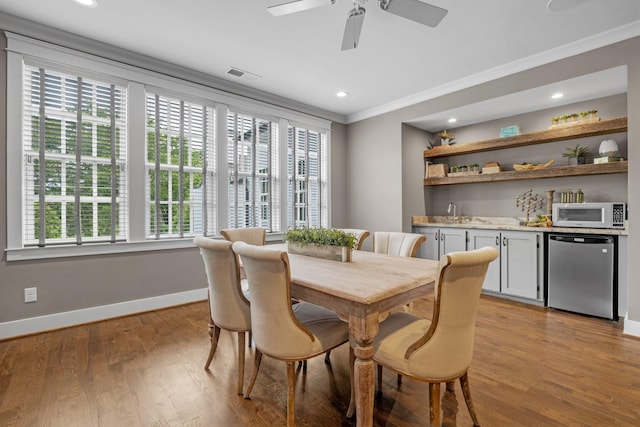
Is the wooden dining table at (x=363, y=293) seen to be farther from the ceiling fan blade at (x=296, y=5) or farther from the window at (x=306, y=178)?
the window at (x=306, y=178)

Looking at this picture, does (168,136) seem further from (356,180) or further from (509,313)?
(509,313)

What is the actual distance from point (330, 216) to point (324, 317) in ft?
A: 11.5

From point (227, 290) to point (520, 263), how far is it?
3.51 metres

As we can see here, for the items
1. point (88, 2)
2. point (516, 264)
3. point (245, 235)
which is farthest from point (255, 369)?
point (516, 264)

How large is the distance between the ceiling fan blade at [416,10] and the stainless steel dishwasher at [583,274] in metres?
2.85

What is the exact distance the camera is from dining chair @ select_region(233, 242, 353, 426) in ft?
5.03

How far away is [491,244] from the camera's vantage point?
3980 millimetres

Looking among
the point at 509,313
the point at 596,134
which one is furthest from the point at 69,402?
the point at 596,134

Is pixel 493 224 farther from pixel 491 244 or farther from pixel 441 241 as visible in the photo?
pixel 441 241

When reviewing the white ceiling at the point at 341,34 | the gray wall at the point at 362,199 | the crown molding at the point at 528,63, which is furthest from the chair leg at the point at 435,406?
the crown molding at the point at 528,63

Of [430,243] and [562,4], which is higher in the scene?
[562,4]

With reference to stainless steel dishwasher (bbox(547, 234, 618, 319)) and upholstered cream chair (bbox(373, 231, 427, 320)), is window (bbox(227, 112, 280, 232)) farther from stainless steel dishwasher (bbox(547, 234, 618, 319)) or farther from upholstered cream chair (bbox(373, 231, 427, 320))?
stainless steel dishwasher (bbox(547, 234, 618, 319))

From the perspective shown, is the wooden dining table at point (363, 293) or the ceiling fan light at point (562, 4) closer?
the wooden dining table at point (363, 293)

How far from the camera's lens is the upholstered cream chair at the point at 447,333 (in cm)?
132
